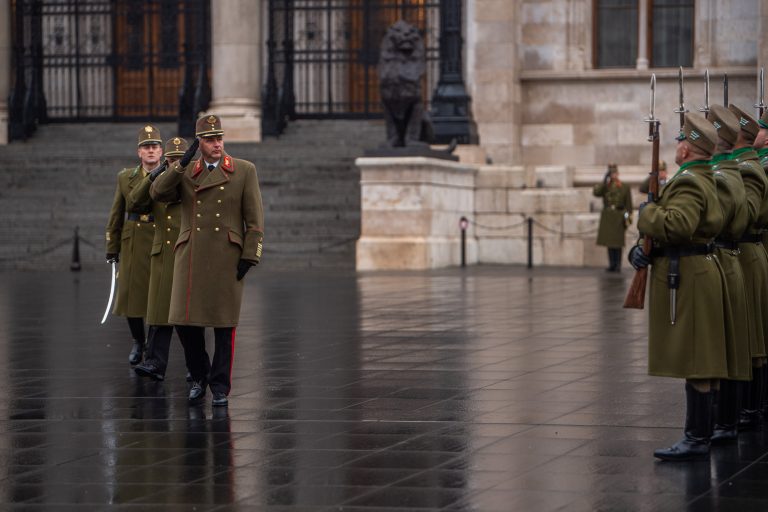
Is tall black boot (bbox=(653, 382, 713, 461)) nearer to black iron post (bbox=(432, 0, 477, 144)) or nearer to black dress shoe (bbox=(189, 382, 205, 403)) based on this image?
black dress shoe (bbox=(189, 382, 205, 403))

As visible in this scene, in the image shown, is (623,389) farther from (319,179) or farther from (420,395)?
(319,179)

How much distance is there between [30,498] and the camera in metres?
8.16

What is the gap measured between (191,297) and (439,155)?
60.7 ft

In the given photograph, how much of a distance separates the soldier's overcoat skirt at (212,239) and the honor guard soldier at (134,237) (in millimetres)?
1741

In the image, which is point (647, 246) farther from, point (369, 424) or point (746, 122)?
point (369, 424)

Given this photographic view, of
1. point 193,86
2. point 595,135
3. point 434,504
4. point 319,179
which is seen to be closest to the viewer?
point 434,504

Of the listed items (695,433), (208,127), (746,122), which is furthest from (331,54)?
(695,433)

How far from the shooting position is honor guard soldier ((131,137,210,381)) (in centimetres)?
1214

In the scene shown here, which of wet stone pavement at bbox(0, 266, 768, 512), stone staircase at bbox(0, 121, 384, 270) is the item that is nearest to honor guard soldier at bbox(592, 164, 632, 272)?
stone staircase at bbox(0, 121, 384, 270)

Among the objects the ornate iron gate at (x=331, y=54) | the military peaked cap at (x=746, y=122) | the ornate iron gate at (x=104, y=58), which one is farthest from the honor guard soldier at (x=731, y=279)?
the ornate iron gate at (x=104, y=58)

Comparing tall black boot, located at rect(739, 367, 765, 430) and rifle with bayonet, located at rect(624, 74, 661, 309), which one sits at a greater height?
rifle with bayonet, located at rect(624, 74, 661, 309)

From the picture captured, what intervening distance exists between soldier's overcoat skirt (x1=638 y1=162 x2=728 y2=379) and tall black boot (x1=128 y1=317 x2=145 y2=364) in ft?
17.9

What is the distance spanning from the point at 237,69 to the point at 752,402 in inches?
1009

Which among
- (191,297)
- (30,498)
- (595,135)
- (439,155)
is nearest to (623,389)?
(191,297)
